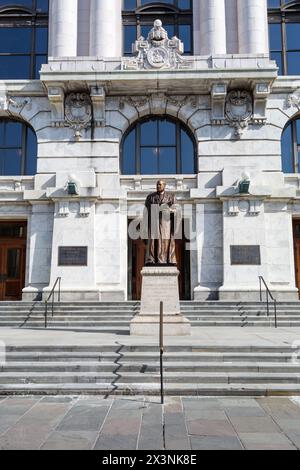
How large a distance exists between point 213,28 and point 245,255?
10567 mm

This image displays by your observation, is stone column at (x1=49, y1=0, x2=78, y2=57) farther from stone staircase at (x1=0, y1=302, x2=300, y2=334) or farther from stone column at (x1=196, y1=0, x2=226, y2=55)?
stone staircase at (x1=0, y1=302, x2=300, y2=334)

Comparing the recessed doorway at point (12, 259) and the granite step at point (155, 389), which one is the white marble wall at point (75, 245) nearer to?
the recessed doorway at point (12, 259)

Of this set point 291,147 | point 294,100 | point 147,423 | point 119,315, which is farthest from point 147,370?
point 294,100

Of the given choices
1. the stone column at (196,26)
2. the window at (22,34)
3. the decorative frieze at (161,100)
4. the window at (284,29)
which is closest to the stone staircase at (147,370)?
the decorative frieze at (161,100)

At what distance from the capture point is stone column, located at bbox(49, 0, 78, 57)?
20156 mm

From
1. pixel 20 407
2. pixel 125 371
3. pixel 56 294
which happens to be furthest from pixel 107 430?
pixel 56 294

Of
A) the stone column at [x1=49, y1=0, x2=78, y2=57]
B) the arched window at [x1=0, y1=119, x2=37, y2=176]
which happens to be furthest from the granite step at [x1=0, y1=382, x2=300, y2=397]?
the stone column at [x1=49, y1=0, x2=78, y2=57]

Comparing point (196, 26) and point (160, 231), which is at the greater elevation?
point (196, 26)

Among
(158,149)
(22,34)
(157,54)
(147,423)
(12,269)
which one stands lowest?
(147,423)

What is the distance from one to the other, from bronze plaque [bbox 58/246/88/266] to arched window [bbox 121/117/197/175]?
4.35 meters

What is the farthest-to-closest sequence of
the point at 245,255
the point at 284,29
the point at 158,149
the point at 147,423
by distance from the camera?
the point at 284,29 < the point at 158,149 < the point at 245,255 < the point at 147,423

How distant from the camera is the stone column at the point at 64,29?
794 inches

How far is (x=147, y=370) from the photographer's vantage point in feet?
29.2

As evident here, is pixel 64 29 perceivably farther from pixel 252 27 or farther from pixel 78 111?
pixel 252 27
